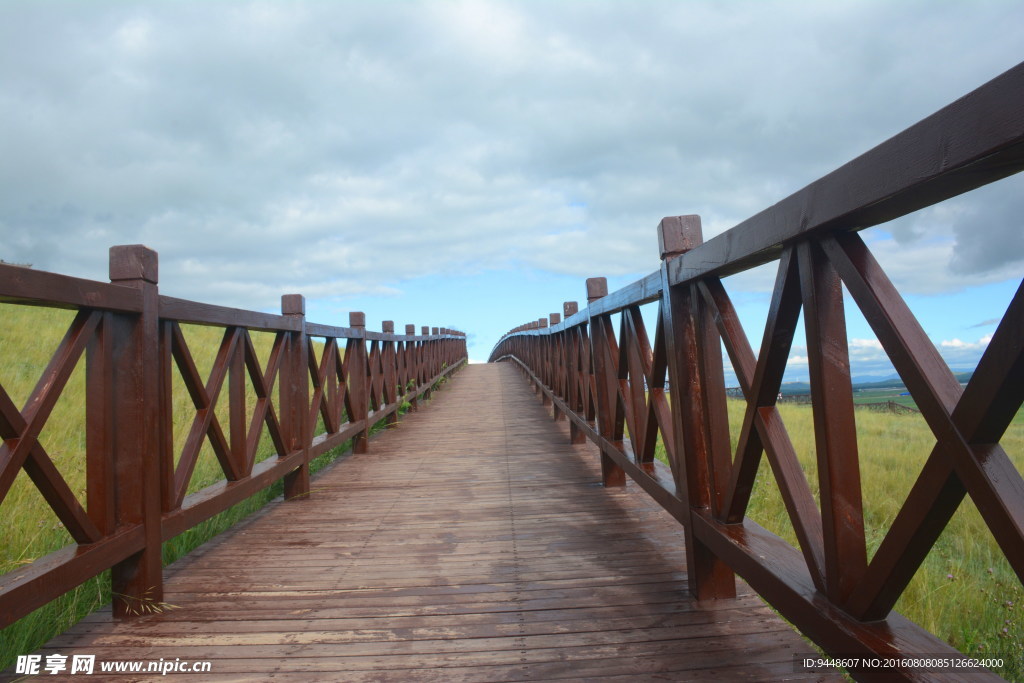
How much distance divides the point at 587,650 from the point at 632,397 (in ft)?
6.34

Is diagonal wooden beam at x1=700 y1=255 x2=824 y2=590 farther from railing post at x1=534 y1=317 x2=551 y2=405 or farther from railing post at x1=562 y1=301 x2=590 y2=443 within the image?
railing post at x1=534 y1=317 x2=551 y2=405

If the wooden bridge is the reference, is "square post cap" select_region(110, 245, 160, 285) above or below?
above

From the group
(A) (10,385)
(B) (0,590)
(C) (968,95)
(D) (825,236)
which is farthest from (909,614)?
(A) (10,385)

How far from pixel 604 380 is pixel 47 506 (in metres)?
4.00

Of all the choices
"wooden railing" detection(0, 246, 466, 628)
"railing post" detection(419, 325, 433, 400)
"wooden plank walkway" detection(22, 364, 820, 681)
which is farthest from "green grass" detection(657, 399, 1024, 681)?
"railing post" detection(419, 325, 433, 400)

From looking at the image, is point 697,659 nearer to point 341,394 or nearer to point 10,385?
point 341,394

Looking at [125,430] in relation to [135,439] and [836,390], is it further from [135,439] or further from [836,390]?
[836,390]

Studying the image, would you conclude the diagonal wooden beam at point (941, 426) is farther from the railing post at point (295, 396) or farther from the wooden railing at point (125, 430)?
the railing post at point (295, 396)

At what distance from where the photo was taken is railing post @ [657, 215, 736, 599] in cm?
255

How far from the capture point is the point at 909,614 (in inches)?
138

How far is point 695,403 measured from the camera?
2.69 metres

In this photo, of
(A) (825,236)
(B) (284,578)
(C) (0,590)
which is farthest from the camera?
(B) (284,578)

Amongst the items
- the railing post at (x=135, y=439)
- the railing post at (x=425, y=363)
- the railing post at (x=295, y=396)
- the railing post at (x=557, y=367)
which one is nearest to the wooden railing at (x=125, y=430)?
the railing post at (x=135, y=439)

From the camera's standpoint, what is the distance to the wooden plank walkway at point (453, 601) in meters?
2.23
